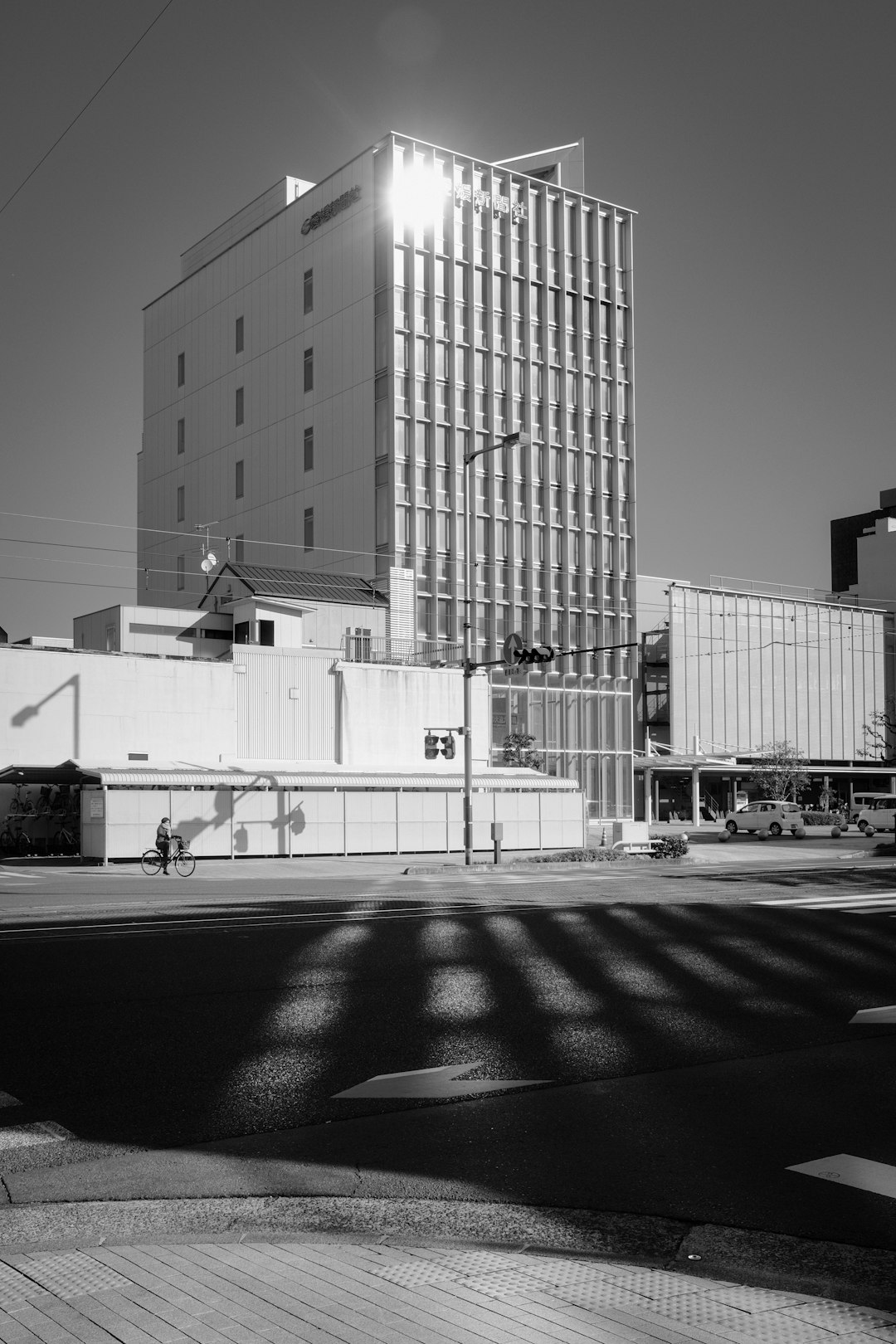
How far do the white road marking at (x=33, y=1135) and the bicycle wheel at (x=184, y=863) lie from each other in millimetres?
25536

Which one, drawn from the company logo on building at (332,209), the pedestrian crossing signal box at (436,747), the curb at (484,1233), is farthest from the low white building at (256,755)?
the company logo on building at (332,209)

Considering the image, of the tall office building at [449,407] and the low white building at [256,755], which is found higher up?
the tall office building at [449,407]

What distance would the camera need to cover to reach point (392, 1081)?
8.12 metres

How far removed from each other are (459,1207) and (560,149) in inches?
3394

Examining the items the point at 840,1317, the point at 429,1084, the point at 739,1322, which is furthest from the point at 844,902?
the point at 739,1322

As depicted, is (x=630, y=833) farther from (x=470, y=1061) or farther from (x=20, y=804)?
(x=470, y=1061)

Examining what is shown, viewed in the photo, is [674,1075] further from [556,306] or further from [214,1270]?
[556,306]

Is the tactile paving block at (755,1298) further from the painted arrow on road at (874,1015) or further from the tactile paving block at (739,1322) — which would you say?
the painted arrow on road at (874,1015)

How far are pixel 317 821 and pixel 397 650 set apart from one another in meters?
23.4

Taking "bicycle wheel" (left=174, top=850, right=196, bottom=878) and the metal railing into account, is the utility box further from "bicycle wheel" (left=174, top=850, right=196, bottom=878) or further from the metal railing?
"bicycle wheel" (left=174, top=850, right=196, bottom=878)

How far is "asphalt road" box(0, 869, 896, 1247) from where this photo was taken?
6.07m

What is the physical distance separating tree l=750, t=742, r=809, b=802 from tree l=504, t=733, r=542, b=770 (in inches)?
700

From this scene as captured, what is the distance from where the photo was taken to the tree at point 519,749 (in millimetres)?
66500

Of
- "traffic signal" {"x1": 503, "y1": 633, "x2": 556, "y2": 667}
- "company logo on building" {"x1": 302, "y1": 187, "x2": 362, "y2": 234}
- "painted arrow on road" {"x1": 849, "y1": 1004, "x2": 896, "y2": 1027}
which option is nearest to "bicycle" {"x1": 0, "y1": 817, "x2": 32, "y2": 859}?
"traffic signal" {"x1": 503, "y1": 633, "x2": 556, "y2": 667}
